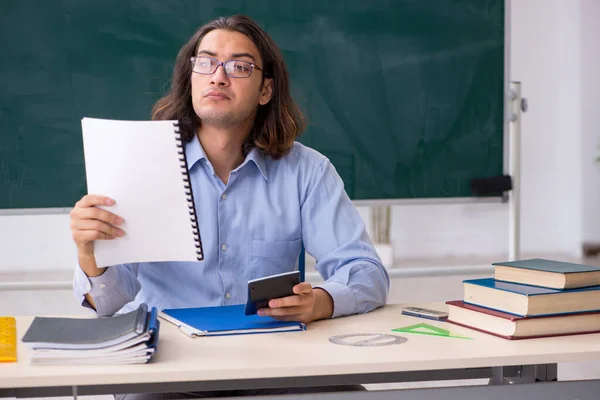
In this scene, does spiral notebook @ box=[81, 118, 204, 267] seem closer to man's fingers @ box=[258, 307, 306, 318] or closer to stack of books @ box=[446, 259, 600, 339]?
man's fingers @ box=[258, 307, 306, 318]

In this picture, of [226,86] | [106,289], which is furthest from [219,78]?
[106,289]

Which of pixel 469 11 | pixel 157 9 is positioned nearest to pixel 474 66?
pixel 469 11

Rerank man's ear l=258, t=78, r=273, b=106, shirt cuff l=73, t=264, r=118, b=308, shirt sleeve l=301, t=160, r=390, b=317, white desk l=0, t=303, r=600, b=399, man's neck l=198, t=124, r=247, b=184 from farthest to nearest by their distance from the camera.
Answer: man's ear l=258, t=78, r=273, b=106, man's neck l=198, t=124, r=247, b=184, shirt sleeve l=301, t=160, r=390, b=317, shirt cuff l=73, t=264, r=118, b=308, white desk l=0, t=303, r=600, b=399

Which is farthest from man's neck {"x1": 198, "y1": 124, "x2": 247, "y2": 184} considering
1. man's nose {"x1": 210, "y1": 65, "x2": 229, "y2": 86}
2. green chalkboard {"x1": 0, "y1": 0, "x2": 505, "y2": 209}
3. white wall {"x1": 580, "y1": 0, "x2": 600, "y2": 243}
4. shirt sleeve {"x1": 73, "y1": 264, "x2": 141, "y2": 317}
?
white wall {"x1": 580, "y1": 0, "x2": 600, "y2": 243}

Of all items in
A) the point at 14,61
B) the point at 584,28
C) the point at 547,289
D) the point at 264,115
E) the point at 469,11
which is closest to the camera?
the point at 547,289

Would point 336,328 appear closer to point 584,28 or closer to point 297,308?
point 297,308

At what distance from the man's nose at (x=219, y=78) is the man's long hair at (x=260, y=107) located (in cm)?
16

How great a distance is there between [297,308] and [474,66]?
1968 mm

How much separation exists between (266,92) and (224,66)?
218 millimetres

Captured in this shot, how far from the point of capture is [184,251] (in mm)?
1433

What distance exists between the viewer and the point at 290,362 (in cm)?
123

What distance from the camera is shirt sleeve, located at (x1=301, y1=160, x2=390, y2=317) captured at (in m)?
1.75

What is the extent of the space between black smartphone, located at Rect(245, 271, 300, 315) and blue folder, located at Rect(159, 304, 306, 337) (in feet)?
0.12

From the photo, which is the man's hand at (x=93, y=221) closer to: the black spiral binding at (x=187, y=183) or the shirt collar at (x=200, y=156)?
the black spiral binding at (x=187, y=183)
